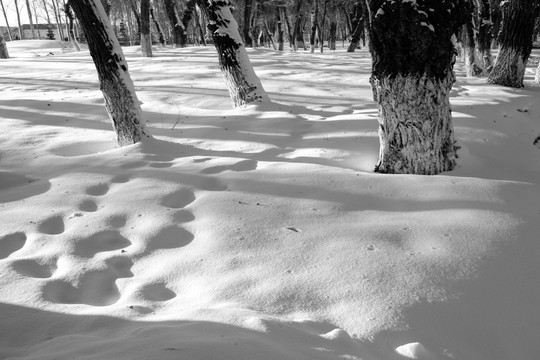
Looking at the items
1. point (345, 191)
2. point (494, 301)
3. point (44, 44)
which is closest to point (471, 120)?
point (345, 191)

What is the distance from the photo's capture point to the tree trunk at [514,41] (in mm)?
7547

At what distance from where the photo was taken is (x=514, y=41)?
773 cm

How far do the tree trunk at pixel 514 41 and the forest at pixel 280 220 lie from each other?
1957 mm

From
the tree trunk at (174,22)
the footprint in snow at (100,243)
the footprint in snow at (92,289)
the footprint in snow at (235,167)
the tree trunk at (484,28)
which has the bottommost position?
the footprint in snow at (92,289)

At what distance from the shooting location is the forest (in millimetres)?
2025

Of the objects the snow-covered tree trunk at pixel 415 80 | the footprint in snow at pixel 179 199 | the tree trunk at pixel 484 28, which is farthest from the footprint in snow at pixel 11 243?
the tree trunk at pixel 484 28

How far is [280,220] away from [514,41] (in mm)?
6829

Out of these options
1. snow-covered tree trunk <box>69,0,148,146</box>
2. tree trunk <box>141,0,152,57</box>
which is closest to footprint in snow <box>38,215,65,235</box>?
snow-covered tree trunk <box>69,0,148,146</box>

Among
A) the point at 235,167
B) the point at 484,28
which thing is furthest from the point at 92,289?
the point at 484,28

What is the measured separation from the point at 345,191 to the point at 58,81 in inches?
321

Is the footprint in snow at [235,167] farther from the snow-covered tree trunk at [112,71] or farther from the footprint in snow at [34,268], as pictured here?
the footprint in snow at [34,268]

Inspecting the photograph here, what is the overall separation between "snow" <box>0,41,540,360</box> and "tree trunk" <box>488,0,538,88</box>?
2.96 meters

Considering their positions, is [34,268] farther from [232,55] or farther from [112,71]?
[232,55]

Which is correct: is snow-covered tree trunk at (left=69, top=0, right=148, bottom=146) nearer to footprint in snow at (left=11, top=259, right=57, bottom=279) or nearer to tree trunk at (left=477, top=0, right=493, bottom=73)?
footprint in snow at (left=11, top=259, right=57, bottom=279)
